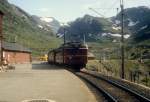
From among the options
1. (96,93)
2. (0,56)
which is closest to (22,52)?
(0,56)

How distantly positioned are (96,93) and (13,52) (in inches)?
2436

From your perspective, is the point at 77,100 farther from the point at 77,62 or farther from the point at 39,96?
the point at 77,62

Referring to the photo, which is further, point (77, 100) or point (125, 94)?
point (125, 94)

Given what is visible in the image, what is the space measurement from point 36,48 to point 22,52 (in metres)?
84.2

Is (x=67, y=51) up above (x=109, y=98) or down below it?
above

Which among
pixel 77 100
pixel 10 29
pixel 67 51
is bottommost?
pixel 77 100

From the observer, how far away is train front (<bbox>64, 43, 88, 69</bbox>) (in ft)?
165

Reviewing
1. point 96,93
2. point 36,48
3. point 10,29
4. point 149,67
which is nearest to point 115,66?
point 149,67

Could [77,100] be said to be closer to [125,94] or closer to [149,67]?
[125,94]

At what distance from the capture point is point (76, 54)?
50.3 m

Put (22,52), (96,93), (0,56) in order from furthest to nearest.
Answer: (22,52) < (0,56) < (96,93)

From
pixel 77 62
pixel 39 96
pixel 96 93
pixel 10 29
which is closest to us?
pixel 39 96

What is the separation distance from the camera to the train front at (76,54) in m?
50.2

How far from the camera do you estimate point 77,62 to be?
50.4 metres
